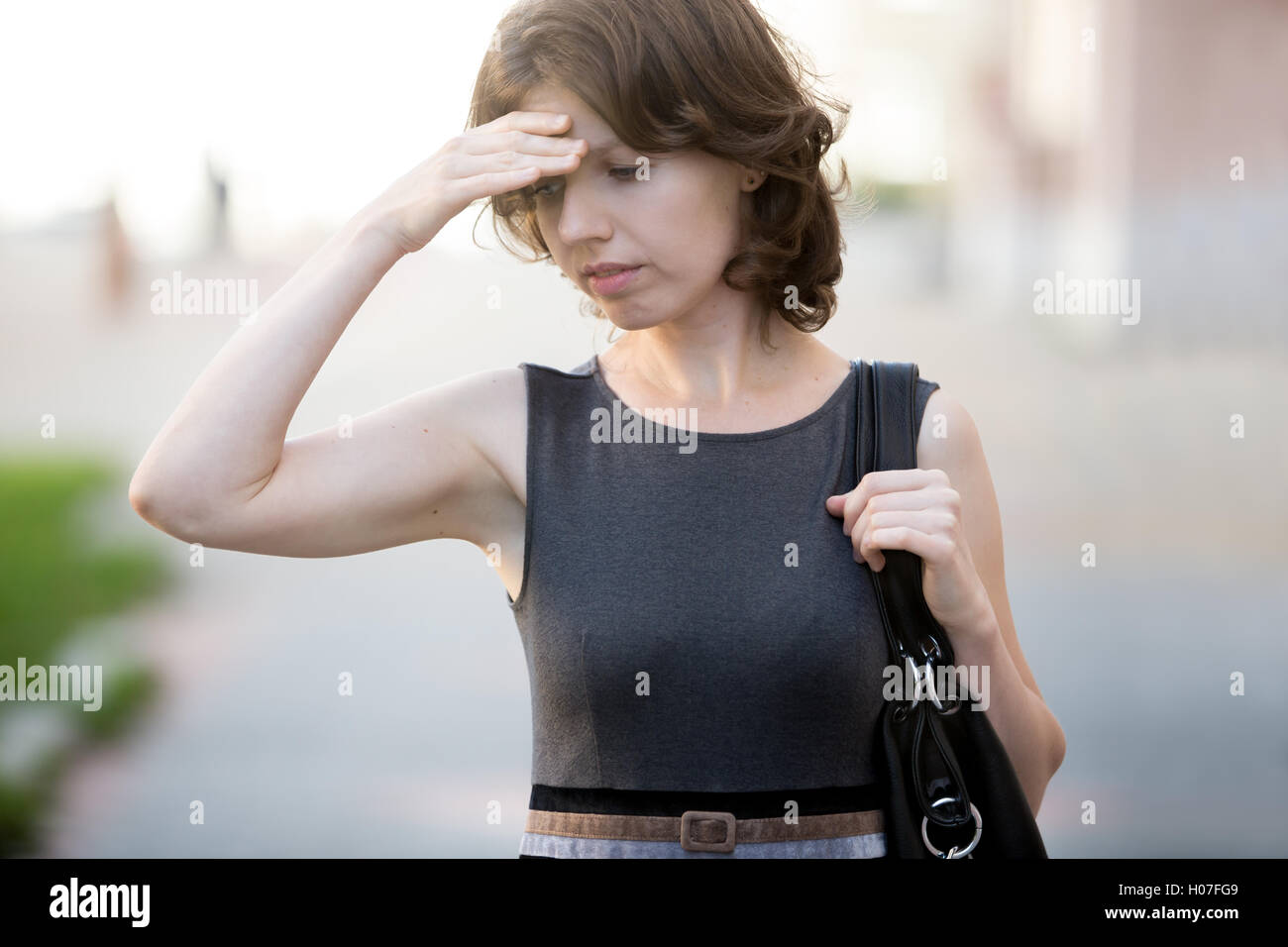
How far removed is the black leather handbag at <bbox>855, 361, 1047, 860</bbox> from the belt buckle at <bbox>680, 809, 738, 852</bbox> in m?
0.16

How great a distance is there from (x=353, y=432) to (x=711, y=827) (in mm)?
574

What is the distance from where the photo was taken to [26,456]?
3.54m

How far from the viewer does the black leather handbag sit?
3.79 feet

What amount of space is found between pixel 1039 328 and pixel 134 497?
3407mm

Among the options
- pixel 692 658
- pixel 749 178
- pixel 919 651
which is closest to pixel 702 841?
pixel 692 658

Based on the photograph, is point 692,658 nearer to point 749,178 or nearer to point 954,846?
point 954,846

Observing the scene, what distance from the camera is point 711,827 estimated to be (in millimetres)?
1160

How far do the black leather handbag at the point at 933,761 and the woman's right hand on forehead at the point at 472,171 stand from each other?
1.78 feet

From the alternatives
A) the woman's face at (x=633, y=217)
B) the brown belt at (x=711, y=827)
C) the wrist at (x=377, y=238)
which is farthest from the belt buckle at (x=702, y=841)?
the wrist at (x=377, y=238)

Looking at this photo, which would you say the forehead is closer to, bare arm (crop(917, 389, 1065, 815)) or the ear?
the ear

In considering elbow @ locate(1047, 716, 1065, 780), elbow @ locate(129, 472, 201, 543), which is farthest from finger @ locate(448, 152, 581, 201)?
elbow @ locate(1047, 716, 1065, 780)

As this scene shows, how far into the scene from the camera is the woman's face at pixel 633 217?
3.96 feet

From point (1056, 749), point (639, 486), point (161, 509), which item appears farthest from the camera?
point (1056, 749)
